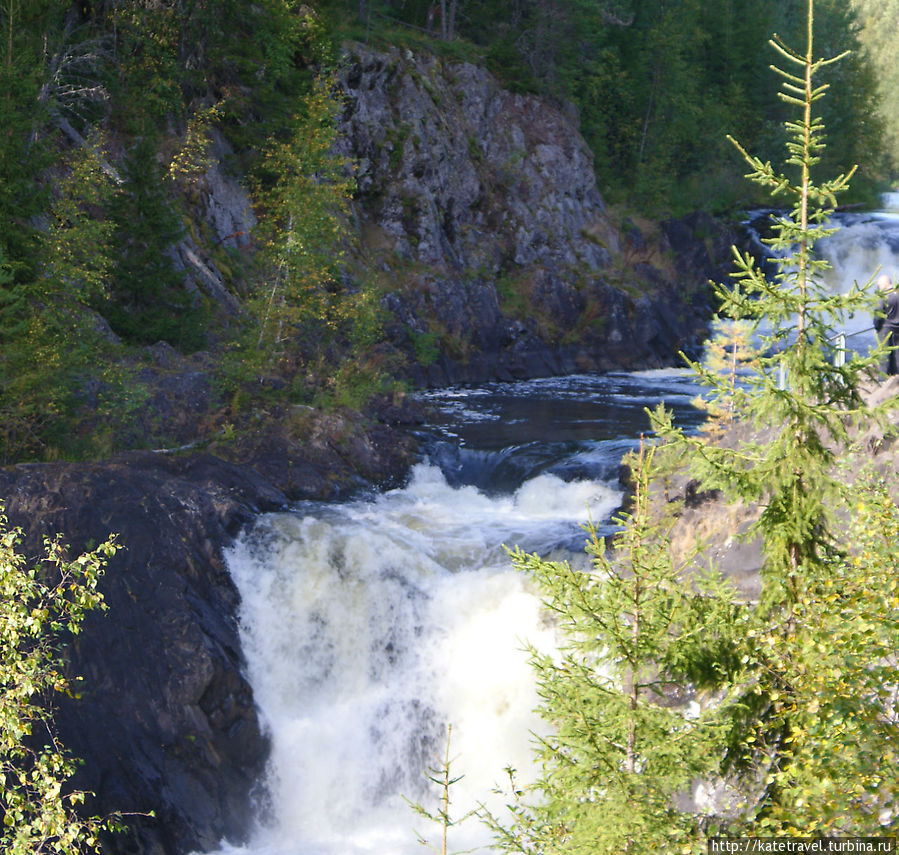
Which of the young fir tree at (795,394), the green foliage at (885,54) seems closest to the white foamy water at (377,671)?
the young fir tree at (795,394)

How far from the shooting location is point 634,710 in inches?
285

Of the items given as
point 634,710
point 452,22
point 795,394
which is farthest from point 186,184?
point 634,710

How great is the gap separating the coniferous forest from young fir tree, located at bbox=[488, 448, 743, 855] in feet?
0.10

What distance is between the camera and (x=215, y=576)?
1620 cm

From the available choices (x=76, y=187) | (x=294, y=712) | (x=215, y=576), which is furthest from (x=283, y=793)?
(x=76, y=187)

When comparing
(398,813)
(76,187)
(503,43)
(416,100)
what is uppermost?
(503,43)

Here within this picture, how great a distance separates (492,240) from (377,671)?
28.3 meters

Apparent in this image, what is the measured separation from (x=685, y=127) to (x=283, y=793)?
163ft

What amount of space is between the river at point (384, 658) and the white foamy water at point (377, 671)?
2 centimetres

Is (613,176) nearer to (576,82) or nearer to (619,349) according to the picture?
(576,82)

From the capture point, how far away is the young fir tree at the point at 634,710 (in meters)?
7.00

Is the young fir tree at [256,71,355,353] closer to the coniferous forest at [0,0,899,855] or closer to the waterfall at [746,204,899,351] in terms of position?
the coniferous forest at [0,0,899,855]

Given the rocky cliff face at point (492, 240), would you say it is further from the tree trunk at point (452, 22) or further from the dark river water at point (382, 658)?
the dark river water at point (382, 658)

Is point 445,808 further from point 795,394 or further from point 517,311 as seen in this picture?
point 517,311
